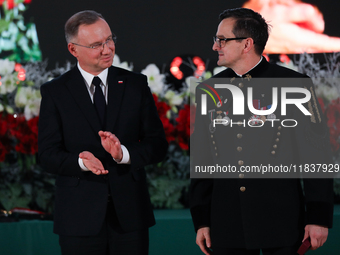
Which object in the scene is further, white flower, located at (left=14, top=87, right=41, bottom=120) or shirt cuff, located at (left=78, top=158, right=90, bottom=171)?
white flower, located at (left=14, top=87, right=41, bottom=120)

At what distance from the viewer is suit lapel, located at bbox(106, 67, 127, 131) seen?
170cm

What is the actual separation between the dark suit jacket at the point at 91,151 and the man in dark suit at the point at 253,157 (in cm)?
20

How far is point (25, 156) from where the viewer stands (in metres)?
2.65

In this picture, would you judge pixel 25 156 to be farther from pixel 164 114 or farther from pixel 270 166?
pixel 270 166

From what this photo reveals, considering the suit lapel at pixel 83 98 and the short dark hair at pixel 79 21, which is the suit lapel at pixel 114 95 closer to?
the suit lapel at pixel 83 98

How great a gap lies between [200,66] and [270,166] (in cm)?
174

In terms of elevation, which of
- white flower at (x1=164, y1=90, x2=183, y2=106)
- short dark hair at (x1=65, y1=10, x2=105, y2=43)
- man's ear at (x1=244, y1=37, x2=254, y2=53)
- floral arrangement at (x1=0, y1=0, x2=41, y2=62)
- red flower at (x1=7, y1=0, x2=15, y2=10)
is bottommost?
white flower at (x1=164, y1=90, x2=183, y2=106)

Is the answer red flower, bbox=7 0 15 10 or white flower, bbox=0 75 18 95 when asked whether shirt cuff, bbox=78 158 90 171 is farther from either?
red flower, bbox=7 0 15 10

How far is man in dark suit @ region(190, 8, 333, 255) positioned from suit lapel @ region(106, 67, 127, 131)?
303 millimetres

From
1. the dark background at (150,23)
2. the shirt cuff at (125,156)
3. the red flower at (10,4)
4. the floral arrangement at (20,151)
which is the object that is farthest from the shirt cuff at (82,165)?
the red flower at (10,4)

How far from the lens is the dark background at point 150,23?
334 cm

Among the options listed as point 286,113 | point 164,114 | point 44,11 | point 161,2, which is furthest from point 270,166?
point 44,11

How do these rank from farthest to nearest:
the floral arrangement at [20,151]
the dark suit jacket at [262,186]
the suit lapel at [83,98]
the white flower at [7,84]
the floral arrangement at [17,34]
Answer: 1. the floral arrangement at [17,34]
2. the white flower at [7,84]
3. the floral arrangement at [20,151]
4. the suit lapel at [83,98]
5. the dark suit jacket at [262,186]

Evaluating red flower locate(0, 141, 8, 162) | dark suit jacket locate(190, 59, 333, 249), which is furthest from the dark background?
dark suit jacket locate(190, 59, 333, 249)
